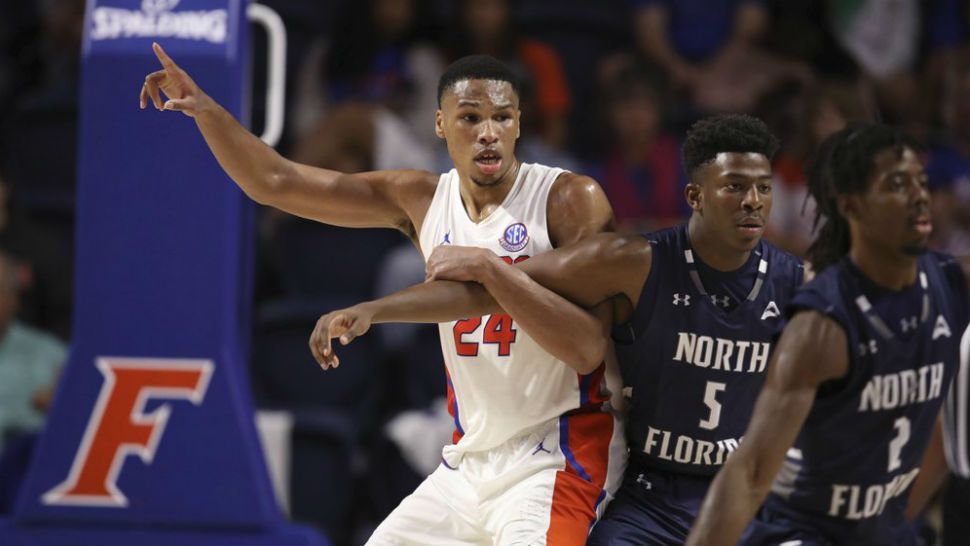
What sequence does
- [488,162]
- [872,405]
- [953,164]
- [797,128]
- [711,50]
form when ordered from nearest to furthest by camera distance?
[872,405], [488,162], [797,128], [953,164], [711,50]

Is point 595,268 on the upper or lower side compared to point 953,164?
lower

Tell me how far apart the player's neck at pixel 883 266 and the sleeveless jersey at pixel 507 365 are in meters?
1.09

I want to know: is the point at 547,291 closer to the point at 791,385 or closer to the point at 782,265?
the point at 782,265

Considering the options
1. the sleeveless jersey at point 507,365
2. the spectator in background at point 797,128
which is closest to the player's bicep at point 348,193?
the sleeveless jersey at point 507,365

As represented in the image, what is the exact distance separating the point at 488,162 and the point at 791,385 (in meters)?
1.41

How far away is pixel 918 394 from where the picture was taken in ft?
10.9

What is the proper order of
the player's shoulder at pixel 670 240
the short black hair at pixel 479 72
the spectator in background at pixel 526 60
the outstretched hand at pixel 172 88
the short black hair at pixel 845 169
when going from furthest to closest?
the spectator in background at pixel 526 60, the outstretched hand at pixel 172 88, the short black hair at pixel 479 72, the player's shoulder at pixel 670 240, the short black hair at pixel 845 169

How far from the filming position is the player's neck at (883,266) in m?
3.30

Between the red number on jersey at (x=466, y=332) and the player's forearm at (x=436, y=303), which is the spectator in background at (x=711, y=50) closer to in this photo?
the red number on jersey at (x=466, y=332)

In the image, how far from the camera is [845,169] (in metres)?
3.30

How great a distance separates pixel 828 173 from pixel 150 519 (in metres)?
3.15

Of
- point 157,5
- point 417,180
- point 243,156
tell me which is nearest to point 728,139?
point 417,180

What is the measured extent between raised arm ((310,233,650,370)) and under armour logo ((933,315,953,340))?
91 cm

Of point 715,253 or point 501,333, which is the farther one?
point 501,333
